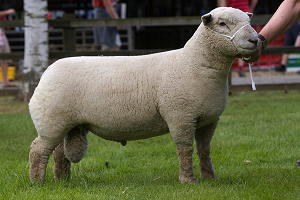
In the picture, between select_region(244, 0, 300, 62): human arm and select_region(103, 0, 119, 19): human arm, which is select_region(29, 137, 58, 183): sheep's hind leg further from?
select_region(103, 0, 119, 19): human arm

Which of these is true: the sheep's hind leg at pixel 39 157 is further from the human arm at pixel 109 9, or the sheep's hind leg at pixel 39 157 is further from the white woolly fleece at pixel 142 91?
the human arm at pixel 109 9

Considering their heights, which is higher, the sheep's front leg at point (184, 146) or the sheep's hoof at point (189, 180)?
the sheep's front leg at point (184, 146)

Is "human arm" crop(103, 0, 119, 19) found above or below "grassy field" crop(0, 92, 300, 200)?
above

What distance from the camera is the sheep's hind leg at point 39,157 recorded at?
519cm

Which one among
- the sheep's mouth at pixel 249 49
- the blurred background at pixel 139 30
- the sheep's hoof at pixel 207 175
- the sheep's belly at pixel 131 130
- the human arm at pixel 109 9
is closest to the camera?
the sheep's mouth at pixel 249 49

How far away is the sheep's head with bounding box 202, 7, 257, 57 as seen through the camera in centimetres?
476

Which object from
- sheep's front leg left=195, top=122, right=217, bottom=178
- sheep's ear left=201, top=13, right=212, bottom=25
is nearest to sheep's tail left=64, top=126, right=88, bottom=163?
sheep's front leg left=195, top=122, right=217, bottom=178

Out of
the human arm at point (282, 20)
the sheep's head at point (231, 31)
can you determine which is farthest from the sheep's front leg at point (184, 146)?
the human arm at point (282, 20)

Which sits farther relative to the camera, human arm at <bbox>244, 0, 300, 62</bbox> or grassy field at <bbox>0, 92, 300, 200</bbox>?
human arm at <bbox>244, 0, 300, 62</bbox>

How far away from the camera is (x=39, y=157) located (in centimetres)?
520

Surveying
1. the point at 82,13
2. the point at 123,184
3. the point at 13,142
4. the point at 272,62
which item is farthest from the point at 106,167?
the point at 82,13

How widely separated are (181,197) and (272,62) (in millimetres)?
11197

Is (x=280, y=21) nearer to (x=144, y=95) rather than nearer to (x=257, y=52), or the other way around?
(x=257, y=52)

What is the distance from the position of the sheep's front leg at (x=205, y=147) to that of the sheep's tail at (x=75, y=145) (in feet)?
2.74
